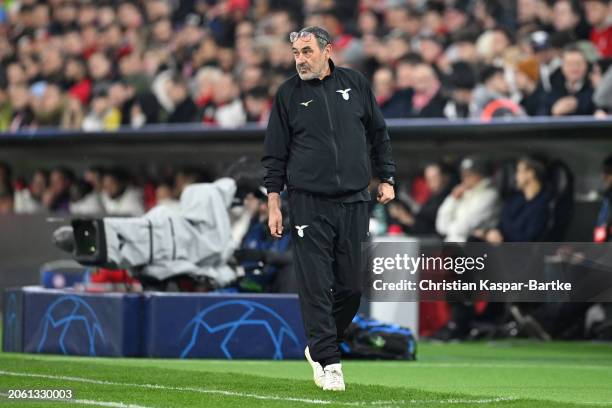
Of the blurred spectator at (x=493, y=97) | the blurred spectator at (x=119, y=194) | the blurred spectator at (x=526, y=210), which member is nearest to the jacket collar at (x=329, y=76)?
the blurred spectator at (x=526, y=210)

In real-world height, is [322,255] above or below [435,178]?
above

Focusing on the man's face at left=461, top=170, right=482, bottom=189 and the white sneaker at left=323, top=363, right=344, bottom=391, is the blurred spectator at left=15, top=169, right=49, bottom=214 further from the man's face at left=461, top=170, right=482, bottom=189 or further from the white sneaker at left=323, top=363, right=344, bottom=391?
the white sneaker at left=323, top=363, right=344, bottom=391

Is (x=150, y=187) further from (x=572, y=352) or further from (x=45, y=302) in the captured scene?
(x=572, y=352)

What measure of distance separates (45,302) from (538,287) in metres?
4.18

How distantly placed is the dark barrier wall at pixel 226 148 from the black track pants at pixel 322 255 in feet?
18.3

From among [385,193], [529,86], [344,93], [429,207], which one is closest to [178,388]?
[385,193]

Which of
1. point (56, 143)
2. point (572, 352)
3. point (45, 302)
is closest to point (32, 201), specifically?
point (56, 143)

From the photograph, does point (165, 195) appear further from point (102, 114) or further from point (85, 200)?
point (102, 114)

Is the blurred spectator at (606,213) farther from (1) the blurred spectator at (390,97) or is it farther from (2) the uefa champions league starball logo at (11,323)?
(2) the uefa champions league starball logo at (11,323)

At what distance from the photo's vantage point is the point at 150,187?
16.3 meters

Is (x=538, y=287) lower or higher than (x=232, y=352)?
higher

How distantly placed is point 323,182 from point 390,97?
296 inches

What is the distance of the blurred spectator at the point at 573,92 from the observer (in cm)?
1362

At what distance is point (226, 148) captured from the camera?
15336mm
